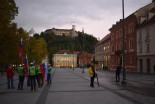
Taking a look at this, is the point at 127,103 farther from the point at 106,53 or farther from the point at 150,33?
the point at 106,53

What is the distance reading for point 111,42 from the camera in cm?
5925

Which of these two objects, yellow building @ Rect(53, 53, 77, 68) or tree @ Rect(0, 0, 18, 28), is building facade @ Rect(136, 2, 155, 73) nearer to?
tree @ Rect(0, 0, 18, 28)

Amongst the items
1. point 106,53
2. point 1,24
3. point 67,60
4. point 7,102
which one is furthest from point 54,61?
point 7,102

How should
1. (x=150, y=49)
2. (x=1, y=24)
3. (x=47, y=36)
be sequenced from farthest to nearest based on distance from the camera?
1. (x=47, y=36)
2. (x=150, y=49)
3. (x=1, y=24)

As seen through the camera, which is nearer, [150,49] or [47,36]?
[150,49]

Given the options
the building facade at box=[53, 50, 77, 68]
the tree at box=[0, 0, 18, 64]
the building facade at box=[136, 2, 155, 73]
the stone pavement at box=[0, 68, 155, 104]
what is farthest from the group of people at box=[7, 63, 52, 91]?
the building facade at box=[53, 50, 77, 68]

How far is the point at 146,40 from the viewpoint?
3806 centimetres

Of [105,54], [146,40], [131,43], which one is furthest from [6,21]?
[105,54]

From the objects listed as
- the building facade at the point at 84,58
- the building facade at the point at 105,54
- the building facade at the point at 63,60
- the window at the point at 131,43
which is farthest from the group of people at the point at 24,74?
the building facade at the point at 84,58

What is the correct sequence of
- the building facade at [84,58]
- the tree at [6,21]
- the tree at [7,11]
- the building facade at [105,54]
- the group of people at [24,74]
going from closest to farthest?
the group of people at [24,74], the tree at [7,11], the tree at [6,21], the building facade at [105,54], the building facade at [84,58]

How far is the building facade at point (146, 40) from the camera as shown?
36.0 m

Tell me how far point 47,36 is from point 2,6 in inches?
5309

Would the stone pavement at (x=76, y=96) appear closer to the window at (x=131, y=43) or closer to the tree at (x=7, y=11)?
the tree at (x=7, y=11)

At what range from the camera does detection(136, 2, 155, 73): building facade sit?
36.0 meters
